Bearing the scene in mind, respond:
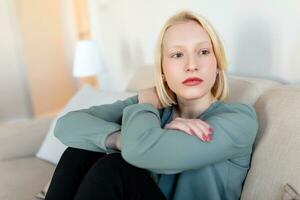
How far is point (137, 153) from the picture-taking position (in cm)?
86

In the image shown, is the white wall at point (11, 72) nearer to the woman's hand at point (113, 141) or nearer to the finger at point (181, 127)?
the woman's hand at point (113, 141)

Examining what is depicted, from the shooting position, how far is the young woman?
0.85 metres

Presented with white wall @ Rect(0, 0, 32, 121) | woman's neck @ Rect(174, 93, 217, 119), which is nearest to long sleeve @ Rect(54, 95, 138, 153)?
woman's neck @ Rect(174, 93, 217, 119)

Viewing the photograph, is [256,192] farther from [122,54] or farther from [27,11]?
[27,11]

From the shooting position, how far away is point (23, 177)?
146cm

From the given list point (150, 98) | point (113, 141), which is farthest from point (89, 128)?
point (150, 98)

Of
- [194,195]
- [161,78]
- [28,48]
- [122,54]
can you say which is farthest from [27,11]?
[194,195]

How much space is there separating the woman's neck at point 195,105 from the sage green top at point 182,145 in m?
0.03

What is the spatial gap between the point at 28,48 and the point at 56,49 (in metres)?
0.28

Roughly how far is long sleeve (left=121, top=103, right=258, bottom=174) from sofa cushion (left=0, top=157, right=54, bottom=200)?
62cm

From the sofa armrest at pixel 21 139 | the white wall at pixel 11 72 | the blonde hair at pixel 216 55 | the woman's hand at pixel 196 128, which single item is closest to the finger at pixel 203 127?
the woman's hand at pixel 196 128

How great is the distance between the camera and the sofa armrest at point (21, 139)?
1.69m

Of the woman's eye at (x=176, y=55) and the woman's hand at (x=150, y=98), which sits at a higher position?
the woman's eye at (x=176, y=55)

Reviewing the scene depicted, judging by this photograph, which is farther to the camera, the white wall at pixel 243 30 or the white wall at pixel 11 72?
the white wall at pixel 11 72
